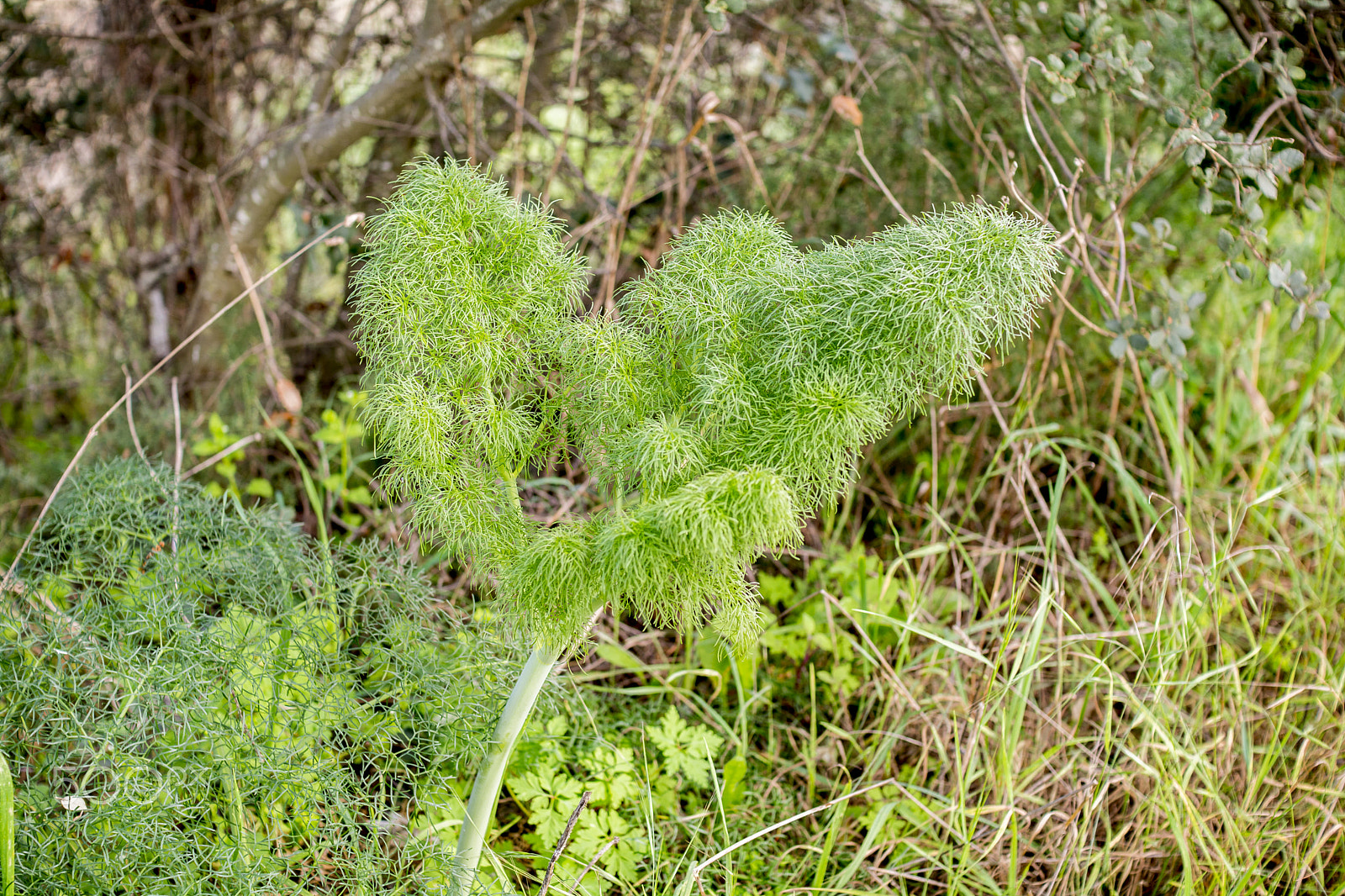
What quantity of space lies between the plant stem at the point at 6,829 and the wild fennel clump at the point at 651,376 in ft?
1.60

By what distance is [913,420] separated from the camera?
7.80ft

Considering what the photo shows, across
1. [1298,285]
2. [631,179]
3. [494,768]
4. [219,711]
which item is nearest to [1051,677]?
[1298,285]

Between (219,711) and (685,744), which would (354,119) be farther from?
(685,744)

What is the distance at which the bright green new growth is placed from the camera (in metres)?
0.90

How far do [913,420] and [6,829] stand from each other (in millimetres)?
2009

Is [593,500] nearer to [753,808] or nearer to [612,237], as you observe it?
[612,237]

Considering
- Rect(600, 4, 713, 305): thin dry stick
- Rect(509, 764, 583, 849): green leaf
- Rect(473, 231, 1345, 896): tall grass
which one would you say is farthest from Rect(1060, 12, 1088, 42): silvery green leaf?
Rect(509, 764, 583, 849): green leaf

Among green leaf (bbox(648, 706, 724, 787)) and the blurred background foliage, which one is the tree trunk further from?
green leaf (bbox(648, 706, 724, 787))

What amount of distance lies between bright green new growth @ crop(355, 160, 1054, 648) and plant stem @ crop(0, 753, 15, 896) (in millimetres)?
524

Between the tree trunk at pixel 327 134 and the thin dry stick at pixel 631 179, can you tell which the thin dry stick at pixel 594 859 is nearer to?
the thin dry stick at pixel 631 179

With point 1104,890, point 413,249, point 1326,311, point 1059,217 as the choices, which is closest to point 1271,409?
point 1059,217

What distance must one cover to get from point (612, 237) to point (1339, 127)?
1521 millimetres

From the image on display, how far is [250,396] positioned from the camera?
2.34 metres

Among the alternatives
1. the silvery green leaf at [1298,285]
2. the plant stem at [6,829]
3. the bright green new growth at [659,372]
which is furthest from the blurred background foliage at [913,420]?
the plant stem at [6,829]
